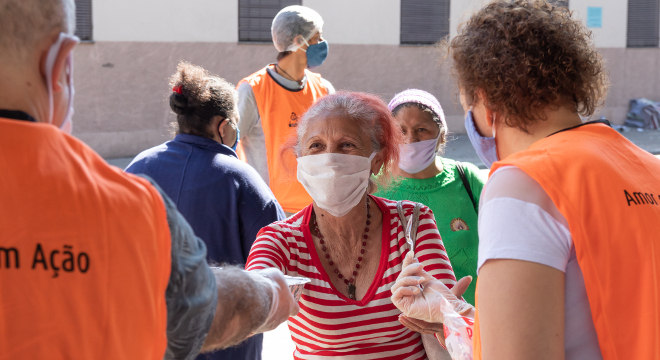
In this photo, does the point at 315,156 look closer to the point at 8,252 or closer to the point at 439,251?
the point at 439,251

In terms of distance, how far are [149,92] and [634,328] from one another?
39.6 ft

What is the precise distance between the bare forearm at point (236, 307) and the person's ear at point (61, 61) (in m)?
0.52

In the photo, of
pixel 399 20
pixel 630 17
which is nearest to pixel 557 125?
pixel 399 20

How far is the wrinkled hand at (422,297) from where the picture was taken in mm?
2307

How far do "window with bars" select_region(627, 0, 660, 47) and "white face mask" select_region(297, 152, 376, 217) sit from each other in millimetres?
16209

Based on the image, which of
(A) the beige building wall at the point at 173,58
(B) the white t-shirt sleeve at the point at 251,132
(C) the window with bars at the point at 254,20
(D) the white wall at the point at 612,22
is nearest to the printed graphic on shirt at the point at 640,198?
(B) the white t-shirt sleeve at the point at 251,132

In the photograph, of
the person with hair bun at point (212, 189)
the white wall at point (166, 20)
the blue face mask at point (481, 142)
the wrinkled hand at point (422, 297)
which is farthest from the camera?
the white wall at point (166, 20)

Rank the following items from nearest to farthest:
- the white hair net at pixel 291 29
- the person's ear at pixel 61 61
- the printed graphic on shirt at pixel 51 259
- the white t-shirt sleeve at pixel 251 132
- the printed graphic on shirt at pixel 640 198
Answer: the printed graphic on shirt at pixel 51 259
the person's ear at pixel 61 61
the printed graphic on shirt at pixel 640 198
the white t-shirt sleeve at pixel 251 132
the white hair net at pixel 291 29

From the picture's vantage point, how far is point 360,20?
14578 mm

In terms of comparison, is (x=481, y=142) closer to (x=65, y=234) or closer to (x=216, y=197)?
(x=65, y=234)

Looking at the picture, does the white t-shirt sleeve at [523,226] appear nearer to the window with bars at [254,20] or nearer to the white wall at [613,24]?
the window with bars at [254,20]

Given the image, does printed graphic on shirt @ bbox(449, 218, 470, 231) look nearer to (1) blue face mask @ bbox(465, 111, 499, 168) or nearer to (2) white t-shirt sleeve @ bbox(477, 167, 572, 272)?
(1) blue face mask @ bbox(465, 111, 499, 168)

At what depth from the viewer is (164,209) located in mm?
1399

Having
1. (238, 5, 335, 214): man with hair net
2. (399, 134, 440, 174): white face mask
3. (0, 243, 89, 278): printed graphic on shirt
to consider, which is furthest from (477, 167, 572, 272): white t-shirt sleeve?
(238, 5, 335, 214): man with hair net
